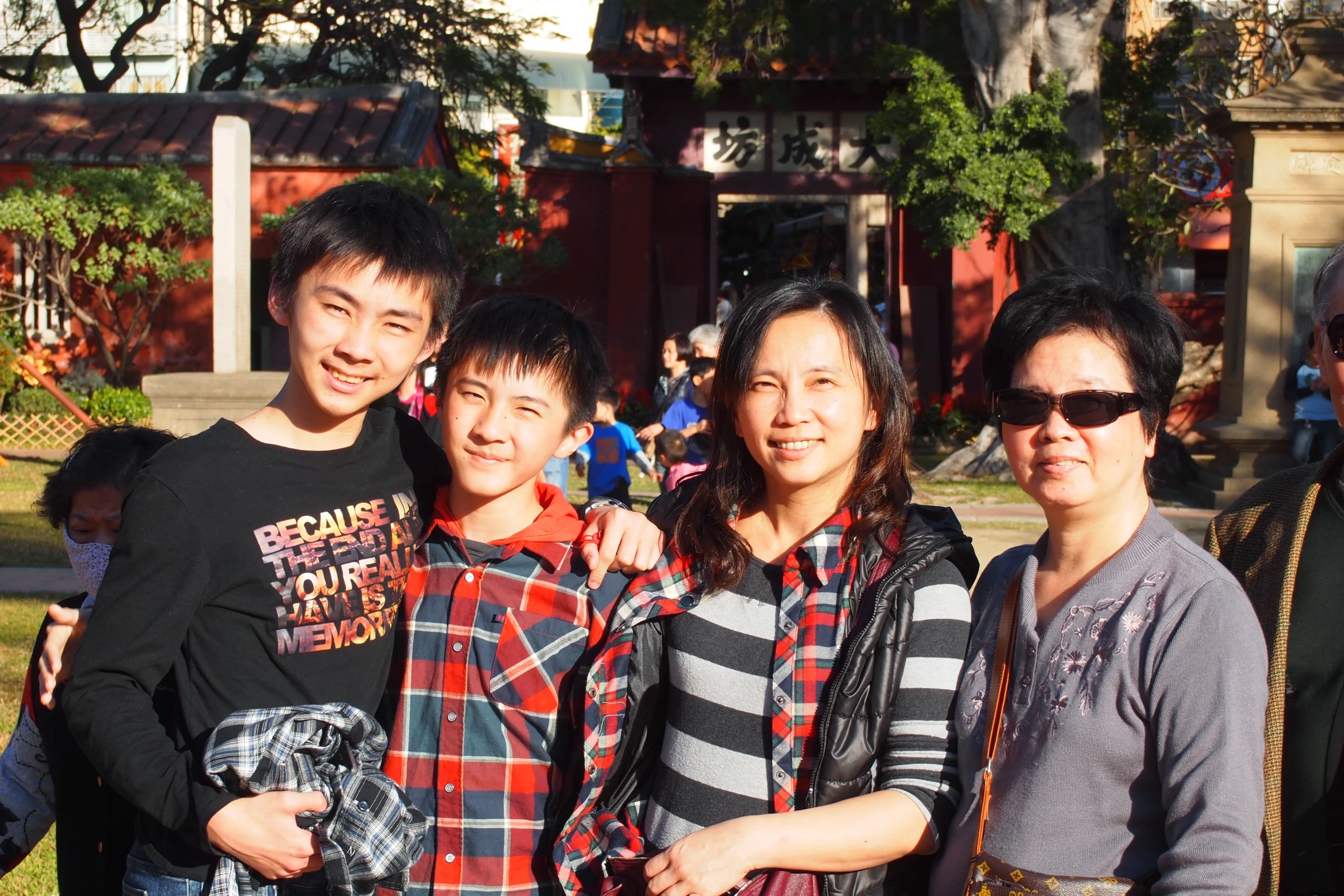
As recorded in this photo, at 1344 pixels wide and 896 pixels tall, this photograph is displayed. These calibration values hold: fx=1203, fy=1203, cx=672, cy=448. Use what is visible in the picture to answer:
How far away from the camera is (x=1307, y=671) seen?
1.91 meters

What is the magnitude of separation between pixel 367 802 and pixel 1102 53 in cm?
1155

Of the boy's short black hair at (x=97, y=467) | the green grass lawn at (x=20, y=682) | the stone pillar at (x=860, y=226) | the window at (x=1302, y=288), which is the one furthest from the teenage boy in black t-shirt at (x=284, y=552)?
the stone pillar at (x=860, y=226)

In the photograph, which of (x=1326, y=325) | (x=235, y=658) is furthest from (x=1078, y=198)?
(x=235, y=658)

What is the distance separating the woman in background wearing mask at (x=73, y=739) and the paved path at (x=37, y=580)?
179 inches

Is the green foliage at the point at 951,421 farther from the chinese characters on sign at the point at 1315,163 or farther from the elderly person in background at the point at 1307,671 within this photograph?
the elderly person in background at the point at 1307,671

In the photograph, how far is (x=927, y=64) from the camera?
10.7 m

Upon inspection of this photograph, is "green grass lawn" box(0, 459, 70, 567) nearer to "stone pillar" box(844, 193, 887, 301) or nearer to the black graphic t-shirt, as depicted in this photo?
the black graphic t-shirt

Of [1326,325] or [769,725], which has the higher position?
[1326,325]

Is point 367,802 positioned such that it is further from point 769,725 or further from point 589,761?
point 769,725

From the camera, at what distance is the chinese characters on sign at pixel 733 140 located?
621 inches

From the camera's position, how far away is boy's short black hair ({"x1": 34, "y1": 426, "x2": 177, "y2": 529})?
244cm

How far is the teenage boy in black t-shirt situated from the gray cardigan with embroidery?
2.45ft

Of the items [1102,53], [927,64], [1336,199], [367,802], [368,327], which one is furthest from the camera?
[1102,53]

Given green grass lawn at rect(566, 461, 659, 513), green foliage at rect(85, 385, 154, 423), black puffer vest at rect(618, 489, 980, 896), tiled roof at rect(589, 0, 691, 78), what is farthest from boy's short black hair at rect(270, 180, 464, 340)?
tiled roof at rect(589, 0, 691, 78)
